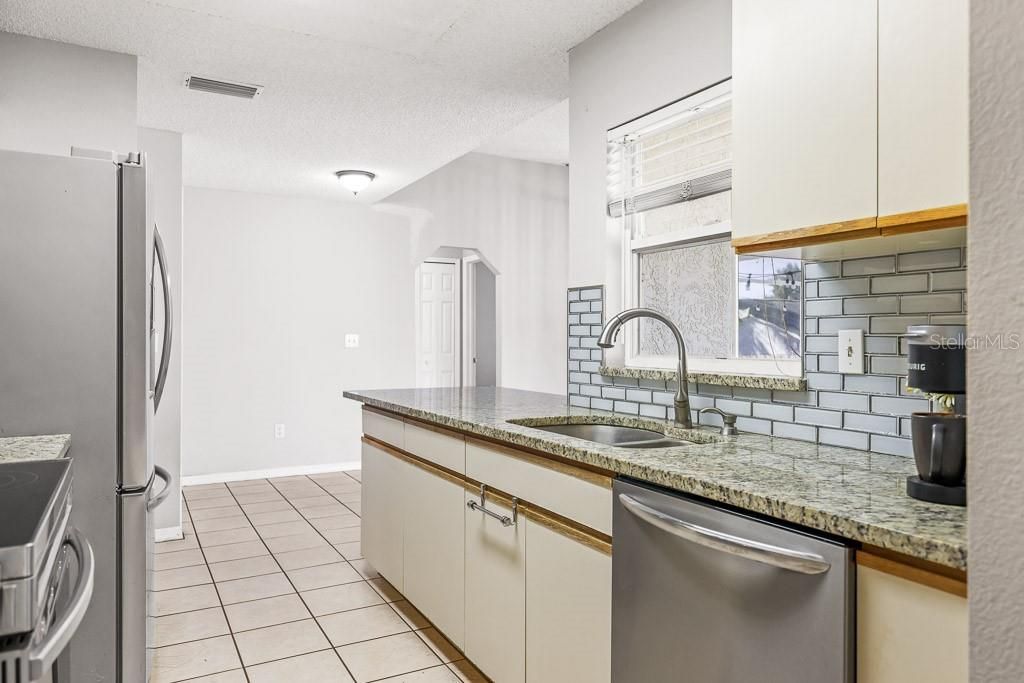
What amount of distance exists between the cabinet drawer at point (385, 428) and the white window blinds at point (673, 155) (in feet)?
4.16

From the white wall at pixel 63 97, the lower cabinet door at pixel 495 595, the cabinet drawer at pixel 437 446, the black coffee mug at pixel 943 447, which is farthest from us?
the white wall at pixel 63 97

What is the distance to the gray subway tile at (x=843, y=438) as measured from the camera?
166 centimetres

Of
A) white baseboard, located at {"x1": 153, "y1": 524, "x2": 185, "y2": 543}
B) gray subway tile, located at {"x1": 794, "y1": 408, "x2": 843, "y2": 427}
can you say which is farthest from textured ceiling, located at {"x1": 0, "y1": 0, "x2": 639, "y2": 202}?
white baseboard, located at {"x1": 153, "y1": 524, "x2": 185, "y2": 543}

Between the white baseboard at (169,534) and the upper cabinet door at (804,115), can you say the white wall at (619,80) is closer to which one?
the upper cabinet door at (804,115)

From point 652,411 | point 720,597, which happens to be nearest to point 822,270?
point 652,411

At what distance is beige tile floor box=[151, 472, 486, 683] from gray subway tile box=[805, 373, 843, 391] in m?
1.45

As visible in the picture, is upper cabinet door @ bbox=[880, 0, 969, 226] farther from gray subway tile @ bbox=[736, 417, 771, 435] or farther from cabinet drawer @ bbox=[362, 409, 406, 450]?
cabinet drawer @ bbox=[362, 409, 406, 450]

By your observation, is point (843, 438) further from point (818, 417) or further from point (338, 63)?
point (338, 63)

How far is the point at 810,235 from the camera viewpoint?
146 cm

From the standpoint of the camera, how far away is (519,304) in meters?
6.20

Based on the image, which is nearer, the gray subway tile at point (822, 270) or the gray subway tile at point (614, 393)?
the gray subway tile at point (822, 270)

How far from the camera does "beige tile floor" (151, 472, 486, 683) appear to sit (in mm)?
2344

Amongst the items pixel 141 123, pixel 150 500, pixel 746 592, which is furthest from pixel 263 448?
pixel 746 592

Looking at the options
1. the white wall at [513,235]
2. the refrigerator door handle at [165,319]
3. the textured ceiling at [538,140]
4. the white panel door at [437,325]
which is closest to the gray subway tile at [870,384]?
the refrigerator door handle at [165,319]
